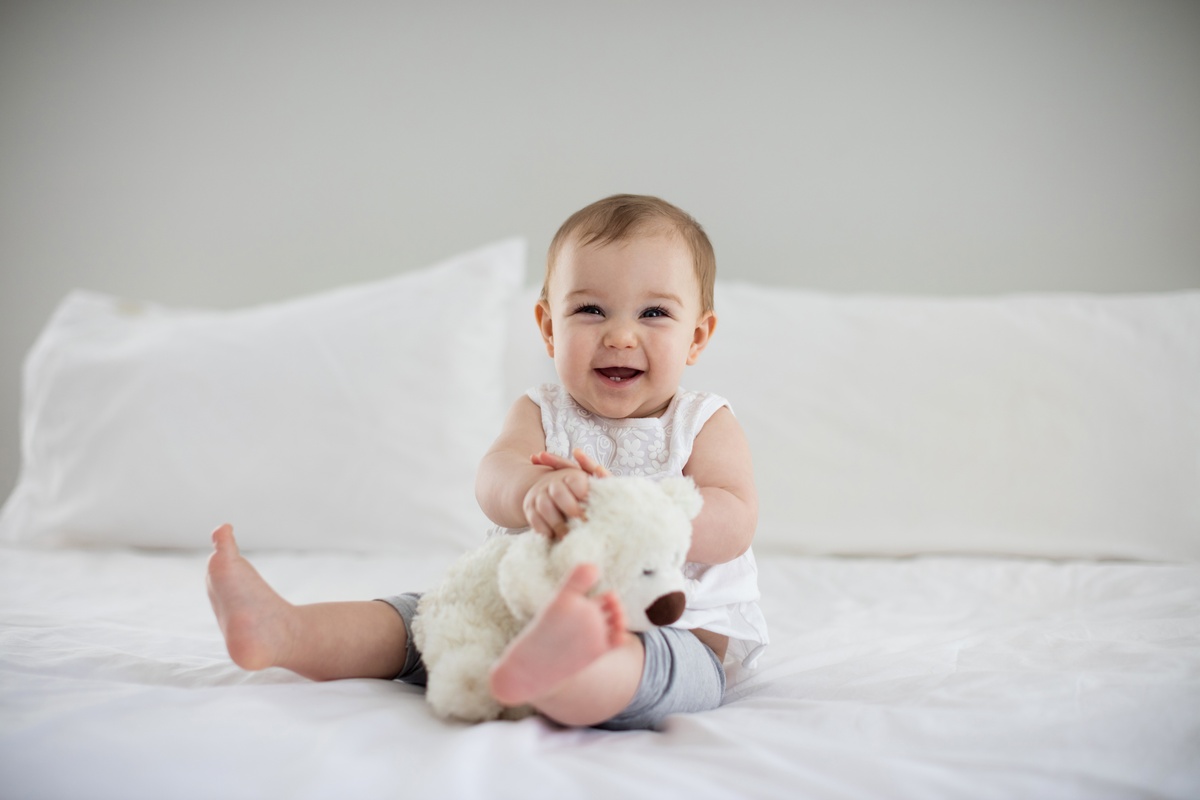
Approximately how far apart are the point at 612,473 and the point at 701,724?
0.28 m

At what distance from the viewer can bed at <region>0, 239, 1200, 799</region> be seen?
1.04m

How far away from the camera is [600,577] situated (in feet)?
2.18

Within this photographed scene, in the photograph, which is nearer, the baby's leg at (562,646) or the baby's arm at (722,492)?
the baby's leg at (562,646)

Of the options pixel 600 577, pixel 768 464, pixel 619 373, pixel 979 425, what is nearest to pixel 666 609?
pixel 600 577

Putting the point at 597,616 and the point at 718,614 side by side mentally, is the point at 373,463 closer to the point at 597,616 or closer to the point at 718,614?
the point at 718,614

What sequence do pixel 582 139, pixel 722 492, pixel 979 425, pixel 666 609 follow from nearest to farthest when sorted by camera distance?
1. pixel 666 609
2. pixel 722 492
3. pixel 979 425
4. pixel 582 139

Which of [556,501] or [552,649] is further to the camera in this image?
[556,501]

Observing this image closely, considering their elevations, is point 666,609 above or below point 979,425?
below

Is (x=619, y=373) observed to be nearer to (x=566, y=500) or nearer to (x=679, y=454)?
(x=679, y=454)

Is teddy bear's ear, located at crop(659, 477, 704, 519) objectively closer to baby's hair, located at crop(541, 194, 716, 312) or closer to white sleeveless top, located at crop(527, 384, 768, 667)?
white sleeveless top, located at crop(527, 384, 768, 667)

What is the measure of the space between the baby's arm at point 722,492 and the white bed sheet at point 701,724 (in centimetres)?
14

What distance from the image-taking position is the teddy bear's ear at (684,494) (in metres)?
0.71

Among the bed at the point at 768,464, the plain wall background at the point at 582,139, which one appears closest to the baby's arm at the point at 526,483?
the bed at the point at 768,464

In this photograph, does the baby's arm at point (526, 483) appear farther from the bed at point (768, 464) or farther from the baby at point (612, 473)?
the bed at point (768, 464)
